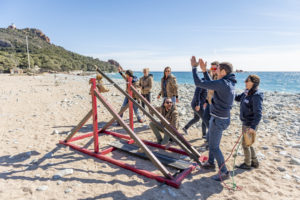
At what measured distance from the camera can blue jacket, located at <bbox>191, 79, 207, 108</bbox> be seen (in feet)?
18.3

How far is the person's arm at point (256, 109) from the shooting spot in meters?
3.67

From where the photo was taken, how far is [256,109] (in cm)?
369

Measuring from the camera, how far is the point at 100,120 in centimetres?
841

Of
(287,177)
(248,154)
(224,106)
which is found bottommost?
(287,177)

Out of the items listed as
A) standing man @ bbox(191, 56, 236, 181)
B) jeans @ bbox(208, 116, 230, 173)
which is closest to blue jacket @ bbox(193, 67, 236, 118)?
standing man @ bbox(191, 56, 236, 181)

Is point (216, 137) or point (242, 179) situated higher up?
point (216, 137)

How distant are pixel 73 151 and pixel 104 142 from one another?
1.04m

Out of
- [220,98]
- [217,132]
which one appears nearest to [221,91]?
[220,98]

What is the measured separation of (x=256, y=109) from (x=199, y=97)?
6.71 ft

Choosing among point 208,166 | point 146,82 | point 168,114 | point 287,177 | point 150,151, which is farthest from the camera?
point 146,82

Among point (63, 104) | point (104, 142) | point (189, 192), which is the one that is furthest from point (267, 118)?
point (63, 104)

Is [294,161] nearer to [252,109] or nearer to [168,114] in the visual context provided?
[252,109]

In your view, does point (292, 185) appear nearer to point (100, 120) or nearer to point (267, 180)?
point (267, 180)

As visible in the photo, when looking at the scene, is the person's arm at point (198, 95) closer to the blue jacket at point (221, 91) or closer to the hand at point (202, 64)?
the blue jacket at point (221, 91)
